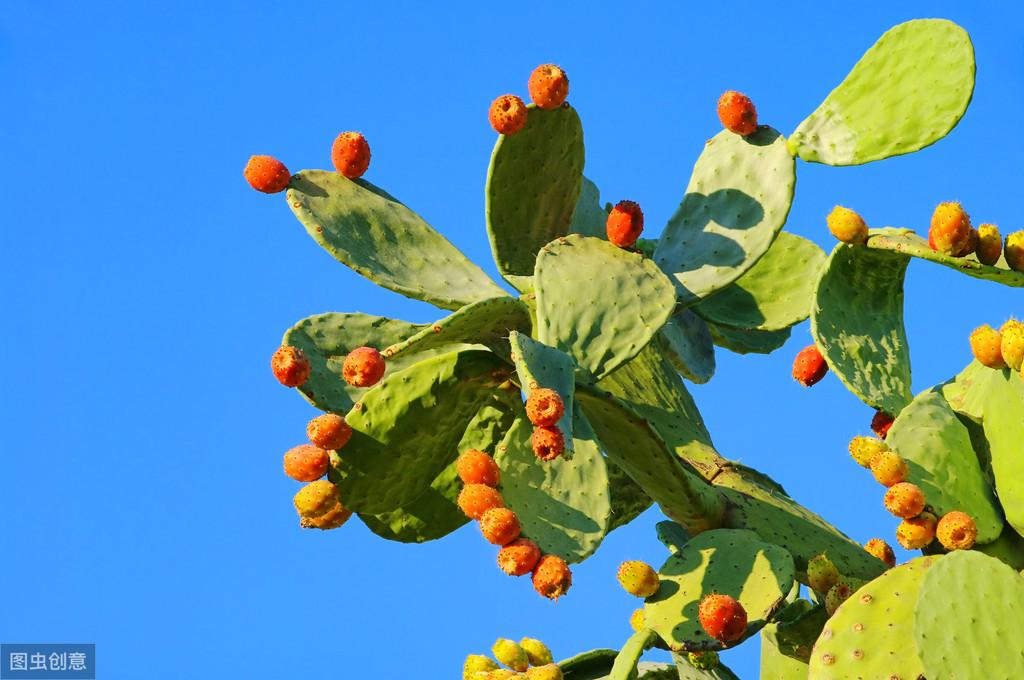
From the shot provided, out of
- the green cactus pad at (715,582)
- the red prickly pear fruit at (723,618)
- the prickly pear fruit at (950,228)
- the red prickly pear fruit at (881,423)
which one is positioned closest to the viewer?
the red prickly pear fruit at (723,618)

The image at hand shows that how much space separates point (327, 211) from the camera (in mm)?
4023

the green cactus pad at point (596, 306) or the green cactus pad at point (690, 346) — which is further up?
the green cactus pad at point (690, 346)

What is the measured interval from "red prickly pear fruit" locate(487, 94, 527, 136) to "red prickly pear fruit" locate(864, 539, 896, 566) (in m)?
1.36

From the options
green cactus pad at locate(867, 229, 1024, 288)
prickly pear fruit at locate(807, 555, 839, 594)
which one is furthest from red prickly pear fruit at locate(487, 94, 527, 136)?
prickly pear fruit at locate(807, 555, 839, 594)

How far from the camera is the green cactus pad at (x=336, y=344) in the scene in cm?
399

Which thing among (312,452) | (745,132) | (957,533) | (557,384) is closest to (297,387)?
(312,452)

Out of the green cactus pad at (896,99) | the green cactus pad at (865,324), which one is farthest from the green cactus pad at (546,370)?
the green cactus pad at (896,99)

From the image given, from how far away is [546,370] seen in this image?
3.51 metres

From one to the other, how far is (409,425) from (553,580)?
25.3 inches

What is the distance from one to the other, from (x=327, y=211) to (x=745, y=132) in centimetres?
106

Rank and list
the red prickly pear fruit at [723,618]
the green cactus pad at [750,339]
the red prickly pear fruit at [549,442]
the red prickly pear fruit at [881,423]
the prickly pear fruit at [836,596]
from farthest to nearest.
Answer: the green cactus pad at [750,339]
the red prickly pear fruit at [881,423]
the prickly pear fruit at [836,596]
the red prickly pear fruit at [723,618]
the red prickly pear fruit at [549,442]

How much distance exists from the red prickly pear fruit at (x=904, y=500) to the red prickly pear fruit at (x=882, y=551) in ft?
1.30

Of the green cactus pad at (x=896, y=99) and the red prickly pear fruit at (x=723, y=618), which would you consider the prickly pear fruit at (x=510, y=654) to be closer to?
the red prickly pear fruit at (x=723, y=618)

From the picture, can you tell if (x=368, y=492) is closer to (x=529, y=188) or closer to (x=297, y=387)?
(x=297, y=387)
